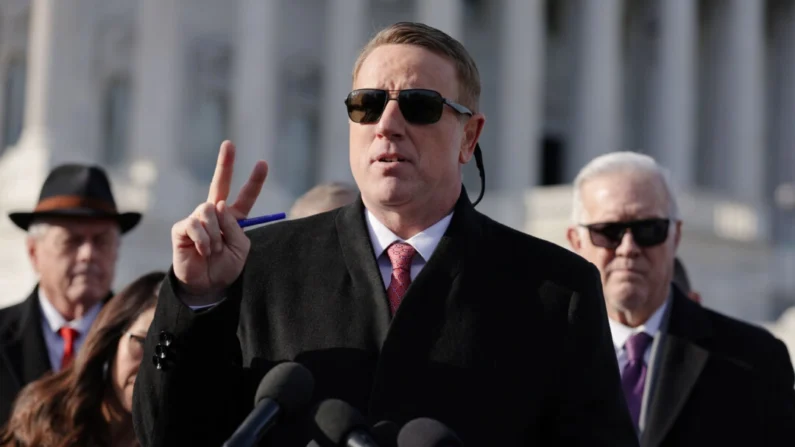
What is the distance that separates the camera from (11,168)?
115 feet

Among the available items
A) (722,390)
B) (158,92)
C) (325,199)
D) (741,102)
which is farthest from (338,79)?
(722,390)

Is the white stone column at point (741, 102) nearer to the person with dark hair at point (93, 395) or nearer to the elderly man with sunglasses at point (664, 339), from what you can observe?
the elderly man with sunglasses at point (664, 339)

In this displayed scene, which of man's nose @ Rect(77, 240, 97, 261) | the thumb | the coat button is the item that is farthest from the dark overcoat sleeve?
man's nose @ Rect(77, 240, 97, 261)

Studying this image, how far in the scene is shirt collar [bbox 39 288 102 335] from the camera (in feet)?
28.6

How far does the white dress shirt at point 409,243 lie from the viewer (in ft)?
16.0

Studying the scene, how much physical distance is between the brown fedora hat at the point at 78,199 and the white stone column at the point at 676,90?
41.3 meters

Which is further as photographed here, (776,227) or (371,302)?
(776,227)

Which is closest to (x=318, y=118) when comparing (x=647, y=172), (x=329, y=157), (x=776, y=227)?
(x=329, y=157)

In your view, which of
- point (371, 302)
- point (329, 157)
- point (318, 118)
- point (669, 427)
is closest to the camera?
point (371, 302)

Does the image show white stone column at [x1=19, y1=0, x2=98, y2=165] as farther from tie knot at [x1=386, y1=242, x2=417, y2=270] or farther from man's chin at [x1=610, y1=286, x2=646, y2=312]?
tie knot at [x1=386, y1=242, x2=417, y2=270]

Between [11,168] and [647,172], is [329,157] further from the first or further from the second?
[647,172]

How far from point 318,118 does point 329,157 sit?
6.30 metres

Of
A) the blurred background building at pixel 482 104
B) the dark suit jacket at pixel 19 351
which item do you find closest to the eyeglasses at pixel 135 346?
the dark suit jacket at pixel 19 351

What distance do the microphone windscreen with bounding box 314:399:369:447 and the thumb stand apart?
0.90m
